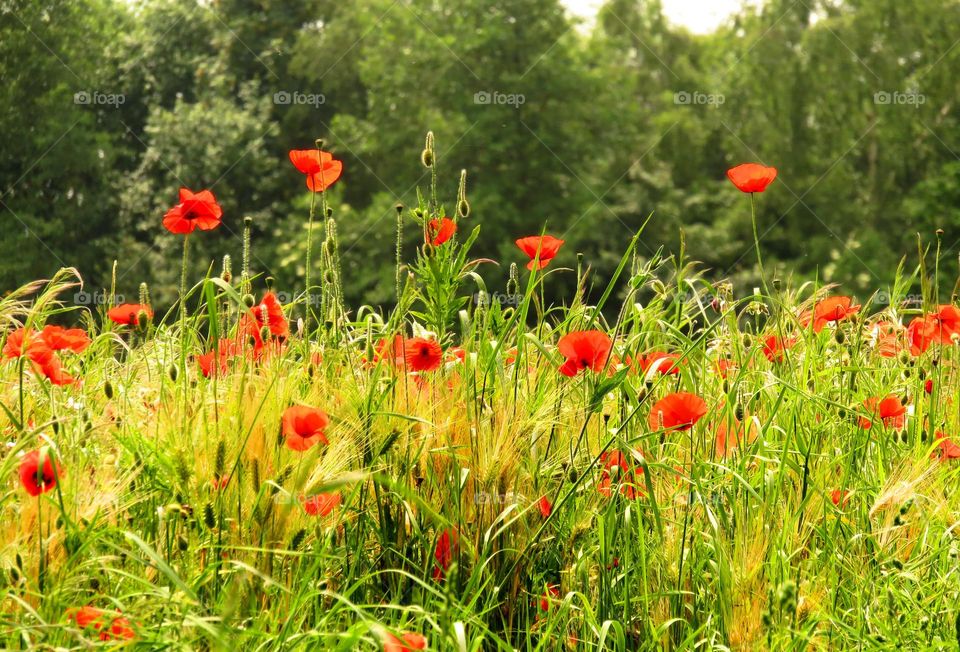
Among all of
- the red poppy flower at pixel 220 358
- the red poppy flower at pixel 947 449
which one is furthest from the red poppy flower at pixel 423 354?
the red poppy flower at pixel 947 449

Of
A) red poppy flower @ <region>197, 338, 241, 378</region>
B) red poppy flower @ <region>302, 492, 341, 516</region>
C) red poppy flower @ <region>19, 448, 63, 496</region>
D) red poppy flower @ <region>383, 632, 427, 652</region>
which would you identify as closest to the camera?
red poppy flower @ <region>383, 632, 427, 652</region>

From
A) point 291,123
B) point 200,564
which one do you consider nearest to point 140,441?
point 200,564

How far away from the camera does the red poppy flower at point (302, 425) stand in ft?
5.49

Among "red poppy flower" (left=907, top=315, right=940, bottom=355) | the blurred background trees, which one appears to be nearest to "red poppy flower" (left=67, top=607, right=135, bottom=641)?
"red poppy flower" (left=907, top=315, right=940, bottom=355)

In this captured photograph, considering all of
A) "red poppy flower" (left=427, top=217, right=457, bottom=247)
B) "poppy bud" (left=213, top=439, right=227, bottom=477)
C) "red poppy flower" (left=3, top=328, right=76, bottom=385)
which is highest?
"red poppy flower" (left=427, top=217, right=457, bottom=247)

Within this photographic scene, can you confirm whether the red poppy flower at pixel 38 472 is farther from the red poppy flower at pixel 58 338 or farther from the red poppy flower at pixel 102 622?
the red poppy flower at pixel 58 338

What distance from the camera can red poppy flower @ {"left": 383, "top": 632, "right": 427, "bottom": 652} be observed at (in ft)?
→ 3.96

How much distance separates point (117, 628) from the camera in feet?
5.05

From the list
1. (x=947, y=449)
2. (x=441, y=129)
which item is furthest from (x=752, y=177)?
(x=441, y=129)

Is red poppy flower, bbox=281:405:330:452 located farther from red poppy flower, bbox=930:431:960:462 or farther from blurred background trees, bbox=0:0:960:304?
blurred background trees, bbox=0:0:960:304

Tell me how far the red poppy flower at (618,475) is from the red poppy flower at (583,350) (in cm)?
21

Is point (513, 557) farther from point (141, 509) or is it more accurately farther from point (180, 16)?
point (180, 16)

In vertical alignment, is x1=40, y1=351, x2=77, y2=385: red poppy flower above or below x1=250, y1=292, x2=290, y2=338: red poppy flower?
below

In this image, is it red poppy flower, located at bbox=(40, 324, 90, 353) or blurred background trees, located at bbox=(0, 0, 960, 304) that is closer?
red poppy flower, located at bbox=(40, 324, 90, 353)
